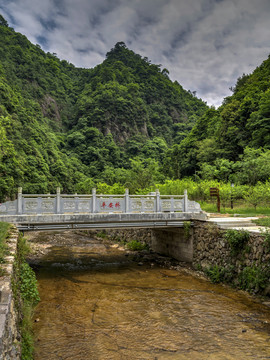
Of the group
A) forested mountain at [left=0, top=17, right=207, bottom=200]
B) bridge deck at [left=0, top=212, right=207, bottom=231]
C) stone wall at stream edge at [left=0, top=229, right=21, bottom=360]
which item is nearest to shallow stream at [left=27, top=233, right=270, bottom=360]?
stone wall at stream edge at [left=0, top=229, right=21, bottom=360]

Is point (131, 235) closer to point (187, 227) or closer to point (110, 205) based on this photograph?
point (187, 227)

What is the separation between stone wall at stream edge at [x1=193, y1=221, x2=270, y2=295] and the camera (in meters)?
8.95

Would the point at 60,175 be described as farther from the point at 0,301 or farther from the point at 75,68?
the point at 75,68

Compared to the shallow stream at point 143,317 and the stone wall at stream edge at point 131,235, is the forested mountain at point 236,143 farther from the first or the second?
the shallow stream at point 143,317

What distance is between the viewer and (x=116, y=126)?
66812 millimetres

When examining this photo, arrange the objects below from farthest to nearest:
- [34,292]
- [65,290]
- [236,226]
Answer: [236,226] < [65,290] < [34,292]

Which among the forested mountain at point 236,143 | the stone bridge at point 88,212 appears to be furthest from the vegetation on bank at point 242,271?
the forested mountain at point 236,143

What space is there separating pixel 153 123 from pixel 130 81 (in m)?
15.5

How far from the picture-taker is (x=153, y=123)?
255 feet

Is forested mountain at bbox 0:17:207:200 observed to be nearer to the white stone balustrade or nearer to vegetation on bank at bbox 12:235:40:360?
the white stone balustrade

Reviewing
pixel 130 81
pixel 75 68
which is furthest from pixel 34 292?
pixel 75 68

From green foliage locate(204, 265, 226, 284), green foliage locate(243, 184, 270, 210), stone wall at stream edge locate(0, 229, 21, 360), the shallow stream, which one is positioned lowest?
the shallow stream

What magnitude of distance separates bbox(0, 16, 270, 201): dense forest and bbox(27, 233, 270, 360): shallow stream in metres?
15.5

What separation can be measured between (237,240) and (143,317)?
Answer: 4.53 meters
